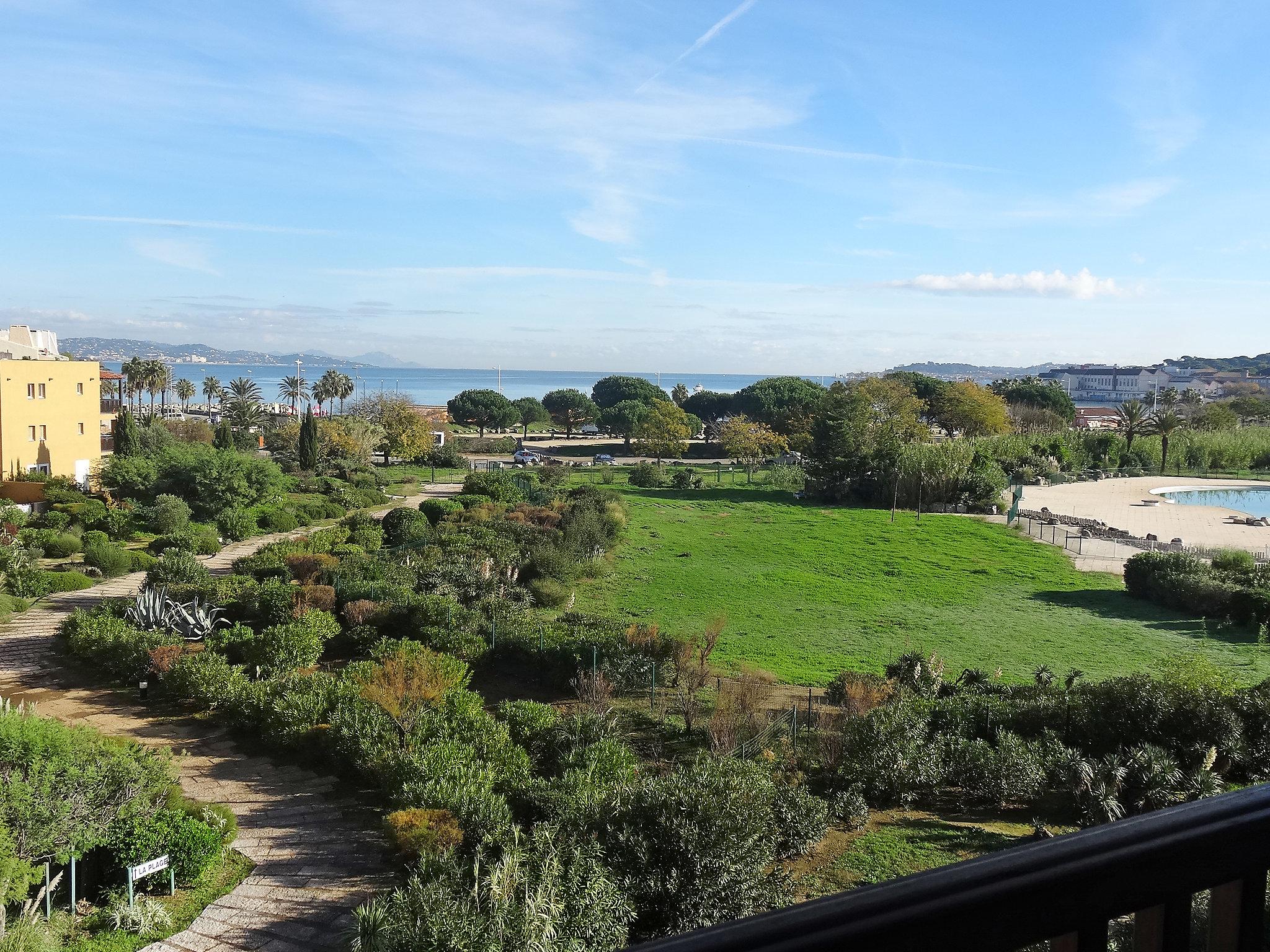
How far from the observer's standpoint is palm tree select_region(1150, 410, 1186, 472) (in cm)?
4772

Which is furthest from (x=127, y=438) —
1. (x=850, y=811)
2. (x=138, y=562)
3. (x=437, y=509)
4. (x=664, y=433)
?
(x=850, y=811)

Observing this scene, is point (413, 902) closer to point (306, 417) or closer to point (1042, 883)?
point (1042, 883)

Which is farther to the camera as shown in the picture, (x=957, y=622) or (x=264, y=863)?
(x=957, y=622)

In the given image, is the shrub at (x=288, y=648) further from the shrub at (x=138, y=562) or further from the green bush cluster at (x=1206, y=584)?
the green bush cluster at (x=1206, y=584)

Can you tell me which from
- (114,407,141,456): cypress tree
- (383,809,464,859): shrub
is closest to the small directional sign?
(383,809,464,859): shrub

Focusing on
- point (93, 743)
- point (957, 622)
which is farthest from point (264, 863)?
point (957, 622)

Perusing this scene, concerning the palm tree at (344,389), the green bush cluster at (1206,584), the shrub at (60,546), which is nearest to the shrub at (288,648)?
the shrub at (60,546)

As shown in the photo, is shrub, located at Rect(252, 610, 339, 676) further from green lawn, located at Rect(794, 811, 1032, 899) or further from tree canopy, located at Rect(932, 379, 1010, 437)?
tree canopy, located at Rect(932, 379, 1010, 437)

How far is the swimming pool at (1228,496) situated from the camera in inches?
1512

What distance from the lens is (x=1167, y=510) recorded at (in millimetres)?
36000

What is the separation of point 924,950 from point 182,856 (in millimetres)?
→ 9797

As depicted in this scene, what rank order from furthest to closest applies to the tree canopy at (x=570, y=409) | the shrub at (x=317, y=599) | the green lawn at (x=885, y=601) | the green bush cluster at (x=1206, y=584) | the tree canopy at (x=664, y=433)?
the tree canopy at (x=570, y=409) < the tree canopy at (x=664, y=433) < the green bush cluster at (x=1206, y=584) < the shrub at (x=317, y=599) < the green lawn at (x=885, y=601)

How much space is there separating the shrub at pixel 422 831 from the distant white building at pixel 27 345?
95.3 feet

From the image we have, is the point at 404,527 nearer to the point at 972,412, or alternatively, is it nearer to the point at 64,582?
the point at 64,582
